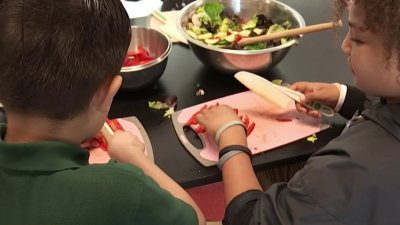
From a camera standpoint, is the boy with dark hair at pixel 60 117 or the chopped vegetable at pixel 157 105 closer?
the boy with dark hair at pixel 60 117

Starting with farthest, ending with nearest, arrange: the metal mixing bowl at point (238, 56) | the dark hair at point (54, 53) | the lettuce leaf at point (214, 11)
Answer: the lettuce leaf at point (214, 11) → the metal mixing bowl at point (238, 56) → the dark hair at point (54, 53)

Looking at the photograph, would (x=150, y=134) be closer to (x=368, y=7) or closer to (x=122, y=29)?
(x=122, y=29)

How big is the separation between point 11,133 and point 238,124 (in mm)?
464

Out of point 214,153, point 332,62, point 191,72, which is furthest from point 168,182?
point 332,62

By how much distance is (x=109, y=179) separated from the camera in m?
0.72

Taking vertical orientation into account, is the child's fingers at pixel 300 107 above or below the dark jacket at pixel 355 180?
below

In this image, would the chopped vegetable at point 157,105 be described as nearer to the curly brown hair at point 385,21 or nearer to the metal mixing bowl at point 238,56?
the metal mixing bowl at point 238,56

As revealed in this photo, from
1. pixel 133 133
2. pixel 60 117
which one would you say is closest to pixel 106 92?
pixel 60 117

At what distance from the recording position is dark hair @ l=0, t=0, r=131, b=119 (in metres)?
0.68

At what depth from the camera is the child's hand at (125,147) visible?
0.96m

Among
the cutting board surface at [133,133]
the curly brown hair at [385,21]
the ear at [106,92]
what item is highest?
the curly brown hair at [385,21]

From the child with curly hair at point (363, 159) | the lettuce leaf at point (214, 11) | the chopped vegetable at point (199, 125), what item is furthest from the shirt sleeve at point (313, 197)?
the lettuce leaf at point (214, 11)

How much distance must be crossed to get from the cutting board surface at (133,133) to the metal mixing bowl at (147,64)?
3.3 inches

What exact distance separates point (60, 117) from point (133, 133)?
1.14 ft
